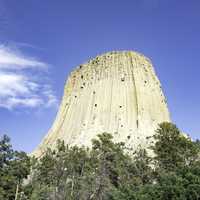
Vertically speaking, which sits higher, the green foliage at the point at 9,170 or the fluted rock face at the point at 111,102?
the fluted rock face at the point at 111,102

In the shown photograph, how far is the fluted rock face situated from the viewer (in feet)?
206

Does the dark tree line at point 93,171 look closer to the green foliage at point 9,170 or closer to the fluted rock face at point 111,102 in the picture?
the green foliage at point 9,170

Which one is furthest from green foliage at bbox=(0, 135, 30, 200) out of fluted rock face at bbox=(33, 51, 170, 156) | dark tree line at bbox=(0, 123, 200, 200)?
fluted rock face at bbox=(33, 51, 170, 156)

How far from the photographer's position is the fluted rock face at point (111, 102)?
6269 centimetres

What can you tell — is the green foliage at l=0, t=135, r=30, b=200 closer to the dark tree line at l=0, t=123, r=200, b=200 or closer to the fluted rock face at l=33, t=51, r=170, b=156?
the dark tree line at l=0, t=123, r=200, b=200

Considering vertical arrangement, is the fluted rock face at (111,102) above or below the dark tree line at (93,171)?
above

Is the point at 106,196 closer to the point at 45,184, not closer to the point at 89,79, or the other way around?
the point at 45,184

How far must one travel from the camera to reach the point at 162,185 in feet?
94.0

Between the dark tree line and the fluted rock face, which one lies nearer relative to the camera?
the dark tree line

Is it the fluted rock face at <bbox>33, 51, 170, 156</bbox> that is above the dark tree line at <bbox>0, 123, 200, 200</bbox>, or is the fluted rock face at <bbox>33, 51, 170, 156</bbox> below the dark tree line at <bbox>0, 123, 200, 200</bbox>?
above

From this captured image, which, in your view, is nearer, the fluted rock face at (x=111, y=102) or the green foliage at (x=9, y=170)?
the green foliage at (x=9, y=170)

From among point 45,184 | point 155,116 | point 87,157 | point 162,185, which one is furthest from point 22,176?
point 155,116

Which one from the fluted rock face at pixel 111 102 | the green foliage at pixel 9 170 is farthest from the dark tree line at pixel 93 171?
the fluted rock face at pixel 111 102

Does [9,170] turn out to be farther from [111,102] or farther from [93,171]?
[111,102]
